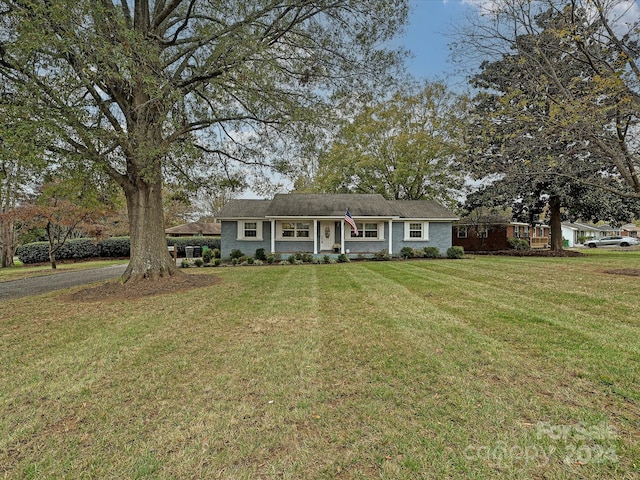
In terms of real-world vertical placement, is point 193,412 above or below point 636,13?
below

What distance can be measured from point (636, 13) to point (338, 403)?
37.4 ft

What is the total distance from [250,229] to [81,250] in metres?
13.5

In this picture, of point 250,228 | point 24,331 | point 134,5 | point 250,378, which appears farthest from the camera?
point 250,228

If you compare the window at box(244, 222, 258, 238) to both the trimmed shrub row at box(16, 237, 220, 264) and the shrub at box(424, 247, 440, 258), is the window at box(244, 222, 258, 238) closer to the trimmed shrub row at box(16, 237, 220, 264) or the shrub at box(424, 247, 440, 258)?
the trimmed shrub row at box(16, 237, 220, 264)

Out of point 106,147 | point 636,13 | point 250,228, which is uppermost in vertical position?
point 636,13

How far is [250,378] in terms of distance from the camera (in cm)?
328

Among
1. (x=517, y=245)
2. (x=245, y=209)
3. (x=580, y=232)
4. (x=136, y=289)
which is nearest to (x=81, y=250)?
(x=245, y=209)

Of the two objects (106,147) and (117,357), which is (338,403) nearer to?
(117,357)

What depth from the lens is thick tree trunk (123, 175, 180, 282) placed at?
29.6ft

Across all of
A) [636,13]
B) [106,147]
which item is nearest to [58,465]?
[106,147]

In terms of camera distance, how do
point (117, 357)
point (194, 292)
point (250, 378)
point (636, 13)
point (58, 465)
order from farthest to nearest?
point (194, 292) → point (636, 13) → point (117, 357) → point (250, 378) → point (58, 465)

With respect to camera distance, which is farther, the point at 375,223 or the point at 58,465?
the point at 375,223

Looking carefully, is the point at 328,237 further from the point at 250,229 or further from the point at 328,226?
the point at 250,229

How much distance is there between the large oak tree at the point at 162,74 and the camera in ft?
20.5
